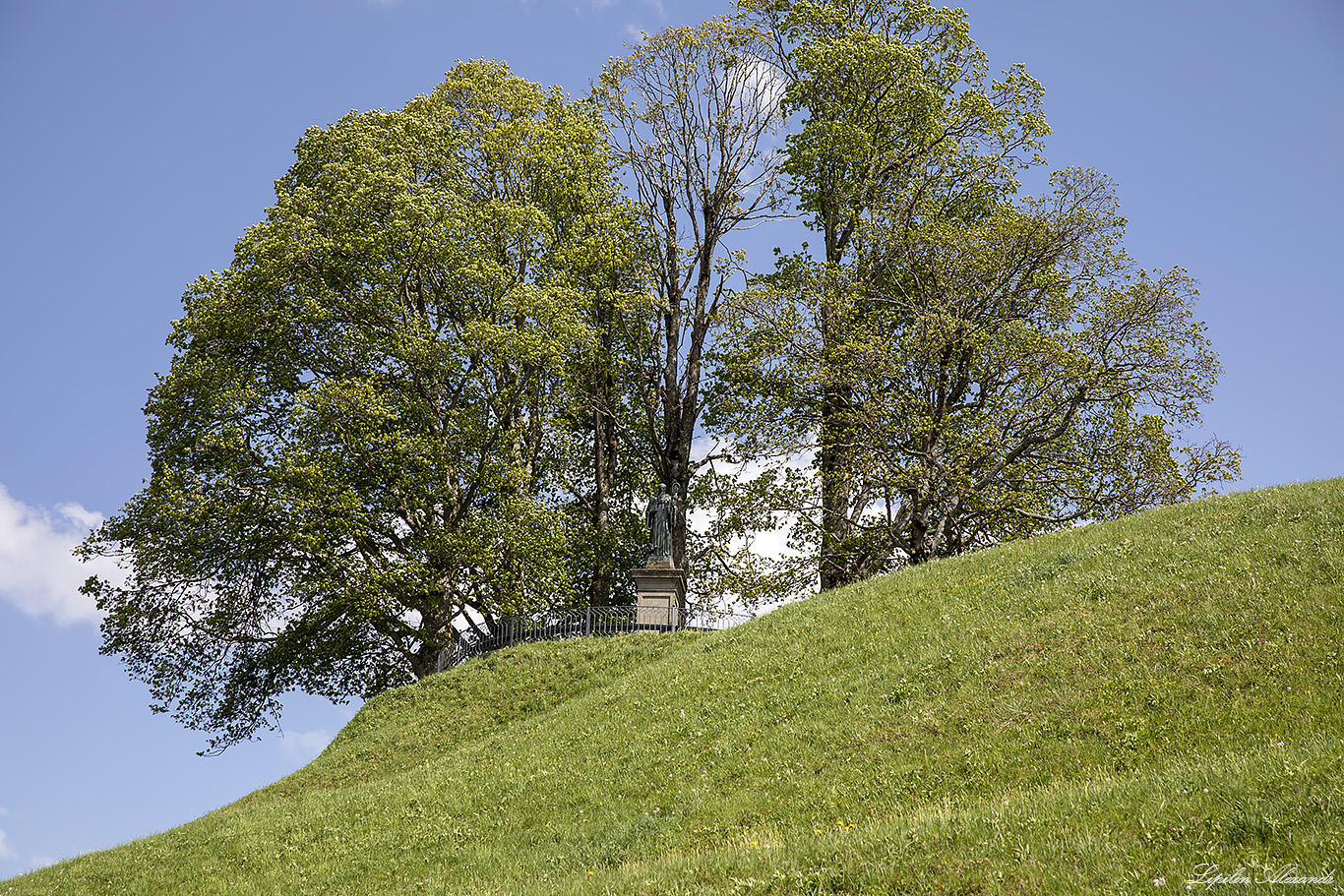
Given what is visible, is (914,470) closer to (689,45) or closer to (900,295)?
(900,295)

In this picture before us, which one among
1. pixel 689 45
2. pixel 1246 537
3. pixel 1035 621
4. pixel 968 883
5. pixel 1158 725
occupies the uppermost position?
pixel 689 45

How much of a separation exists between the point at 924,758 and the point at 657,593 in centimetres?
1678

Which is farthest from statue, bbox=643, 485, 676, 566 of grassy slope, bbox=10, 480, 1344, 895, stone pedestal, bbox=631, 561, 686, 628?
grassy slope, bbox=10, 480, 1344, 895

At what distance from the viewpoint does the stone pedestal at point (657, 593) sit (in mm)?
27938

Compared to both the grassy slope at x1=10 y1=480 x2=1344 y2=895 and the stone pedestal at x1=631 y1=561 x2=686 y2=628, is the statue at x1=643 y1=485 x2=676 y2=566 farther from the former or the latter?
the grassy slope at x1=10 y1=480 x2=1344 y2=895

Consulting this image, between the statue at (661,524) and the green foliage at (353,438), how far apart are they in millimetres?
2655

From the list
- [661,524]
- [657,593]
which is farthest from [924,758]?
[661,524]

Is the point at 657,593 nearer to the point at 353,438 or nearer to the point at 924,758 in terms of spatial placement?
the point at 353,438

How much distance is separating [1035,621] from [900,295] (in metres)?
18.2

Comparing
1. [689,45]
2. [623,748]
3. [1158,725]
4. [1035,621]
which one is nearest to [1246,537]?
[1035,621]

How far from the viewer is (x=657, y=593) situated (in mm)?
28219

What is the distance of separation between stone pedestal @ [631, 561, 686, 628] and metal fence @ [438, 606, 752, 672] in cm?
3

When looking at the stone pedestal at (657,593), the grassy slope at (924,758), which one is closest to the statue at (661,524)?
the stone pedestal at (657,593)

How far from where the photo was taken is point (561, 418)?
102 ft
